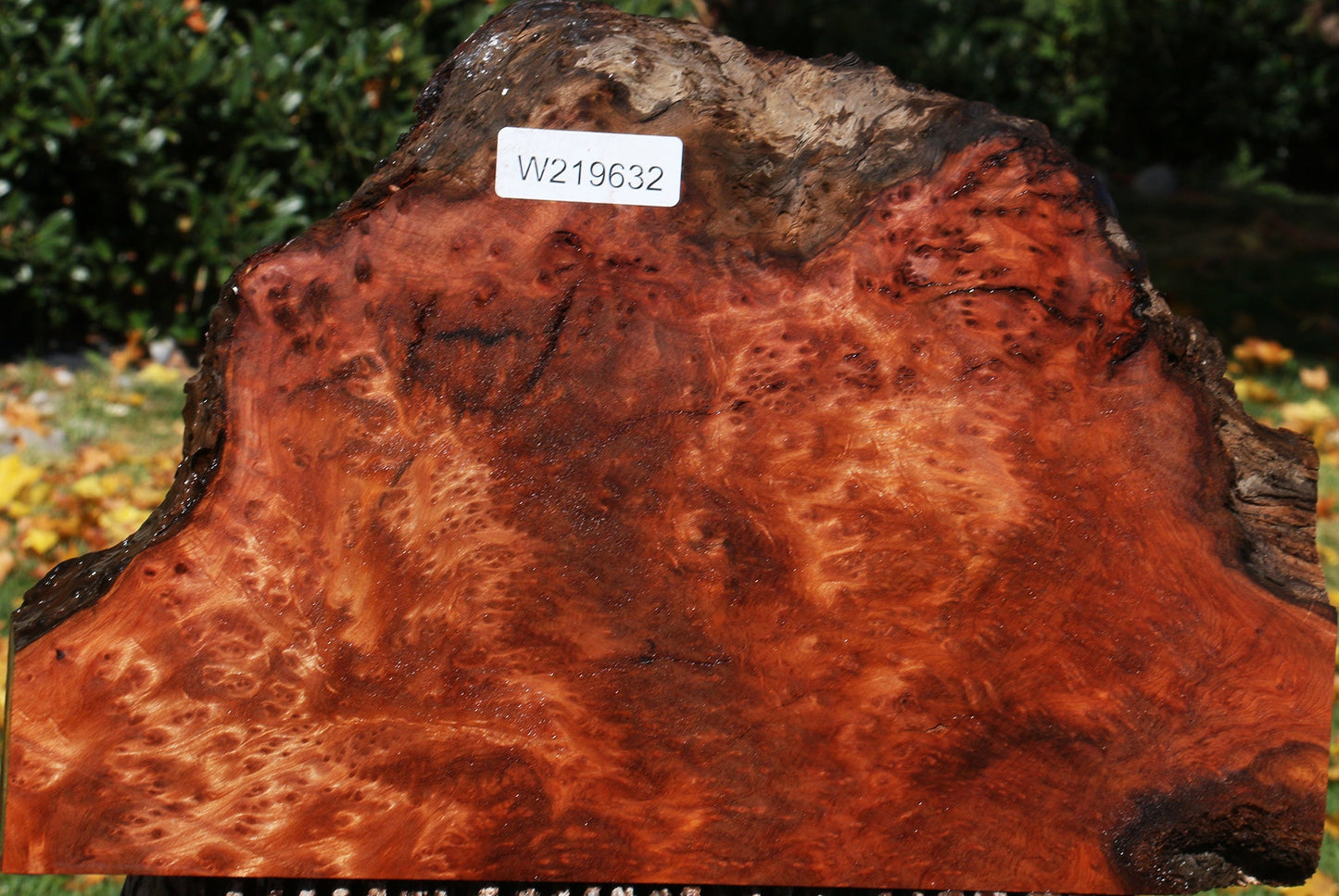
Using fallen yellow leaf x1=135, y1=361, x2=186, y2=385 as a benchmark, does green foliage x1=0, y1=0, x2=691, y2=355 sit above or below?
above

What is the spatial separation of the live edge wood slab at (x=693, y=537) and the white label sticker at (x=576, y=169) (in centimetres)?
2

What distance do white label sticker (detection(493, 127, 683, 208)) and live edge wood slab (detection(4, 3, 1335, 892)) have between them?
0.07ft

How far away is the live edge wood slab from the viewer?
1.40 m

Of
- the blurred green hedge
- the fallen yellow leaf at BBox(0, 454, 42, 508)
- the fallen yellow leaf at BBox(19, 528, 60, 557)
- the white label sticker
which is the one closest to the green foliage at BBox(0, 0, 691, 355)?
the blurred green hedge

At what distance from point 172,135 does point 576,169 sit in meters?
2.88

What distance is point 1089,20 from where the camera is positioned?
26.0 feet

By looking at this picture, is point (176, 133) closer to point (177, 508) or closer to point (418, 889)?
point (177, 508)

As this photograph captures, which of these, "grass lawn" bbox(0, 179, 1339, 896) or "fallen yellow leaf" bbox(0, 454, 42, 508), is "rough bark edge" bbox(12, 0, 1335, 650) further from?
"fallen yellow leaf" bbox(0, 454, 42, 508)

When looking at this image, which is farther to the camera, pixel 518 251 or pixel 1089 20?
pixel 1089 20

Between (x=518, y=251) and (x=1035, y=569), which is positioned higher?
(x=518, y=251)

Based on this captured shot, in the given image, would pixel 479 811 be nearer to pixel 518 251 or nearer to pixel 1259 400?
pixel 518 251

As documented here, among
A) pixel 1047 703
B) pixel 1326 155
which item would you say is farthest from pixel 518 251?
pixel 1326 155

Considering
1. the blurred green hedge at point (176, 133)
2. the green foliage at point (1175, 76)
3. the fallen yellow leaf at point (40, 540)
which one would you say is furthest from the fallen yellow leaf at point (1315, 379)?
the fallen yellow leaf at point (40, 540)

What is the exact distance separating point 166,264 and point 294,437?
3053mm
